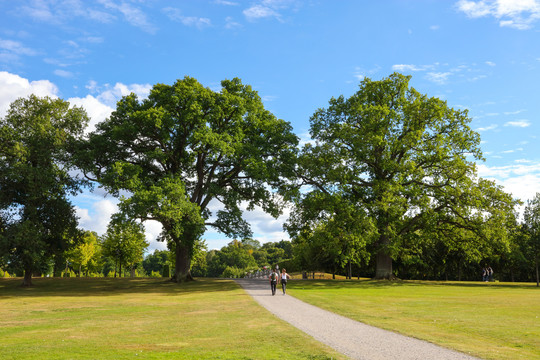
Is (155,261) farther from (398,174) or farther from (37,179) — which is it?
(398,174)

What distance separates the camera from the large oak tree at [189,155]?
110 ft

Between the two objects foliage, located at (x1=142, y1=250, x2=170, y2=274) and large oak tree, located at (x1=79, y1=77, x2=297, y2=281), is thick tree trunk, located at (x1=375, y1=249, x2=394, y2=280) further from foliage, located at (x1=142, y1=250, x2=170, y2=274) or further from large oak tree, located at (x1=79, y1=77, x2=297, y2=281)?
foliage, located at (x1=142, y1=250, x2=170, y2=274)

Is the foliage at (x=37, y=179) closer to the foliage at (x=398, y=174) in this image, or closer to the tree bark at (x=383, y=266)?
the foliage at (x=398, y=174)

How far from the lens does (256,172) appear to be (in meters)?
36.2

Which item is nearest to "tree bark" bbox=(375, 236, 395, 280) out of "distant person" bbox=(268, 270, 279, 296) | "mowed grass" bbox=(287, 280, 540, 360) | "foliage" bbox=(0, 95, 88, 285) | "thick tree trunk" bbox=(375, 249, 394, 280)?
"thick tree trunk" bbox=(375, 249, 394, 280)

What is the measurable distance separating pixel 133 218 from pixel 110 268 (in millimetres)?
87712

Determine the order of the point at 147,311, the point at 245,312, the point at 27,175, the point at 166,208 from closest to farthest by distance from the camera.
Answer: the point at 245,312 → the point at 147,311 → the point at 166,208 → the point at 27,175

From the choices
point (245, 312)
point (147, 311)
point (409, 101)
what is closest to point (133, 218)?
point (147, 311)

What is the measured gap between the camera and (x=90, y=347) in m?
10.4

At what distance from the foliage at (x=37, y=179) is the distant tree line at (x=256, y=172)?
126 mm

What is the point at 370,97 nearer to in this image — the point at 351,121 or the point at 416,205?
the point at 351,121

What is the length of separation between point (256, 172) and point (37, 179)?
20.1 meters

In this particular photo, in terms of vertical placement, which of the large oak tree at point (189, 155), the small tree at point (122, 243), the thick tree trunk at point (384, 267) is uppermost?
the large oak tree at point (189, 155)

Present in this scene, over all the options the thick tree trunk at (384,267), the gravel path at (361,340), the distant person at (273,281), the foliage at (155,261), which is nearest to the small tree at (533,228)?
the thick tree trunk at (384,267)
